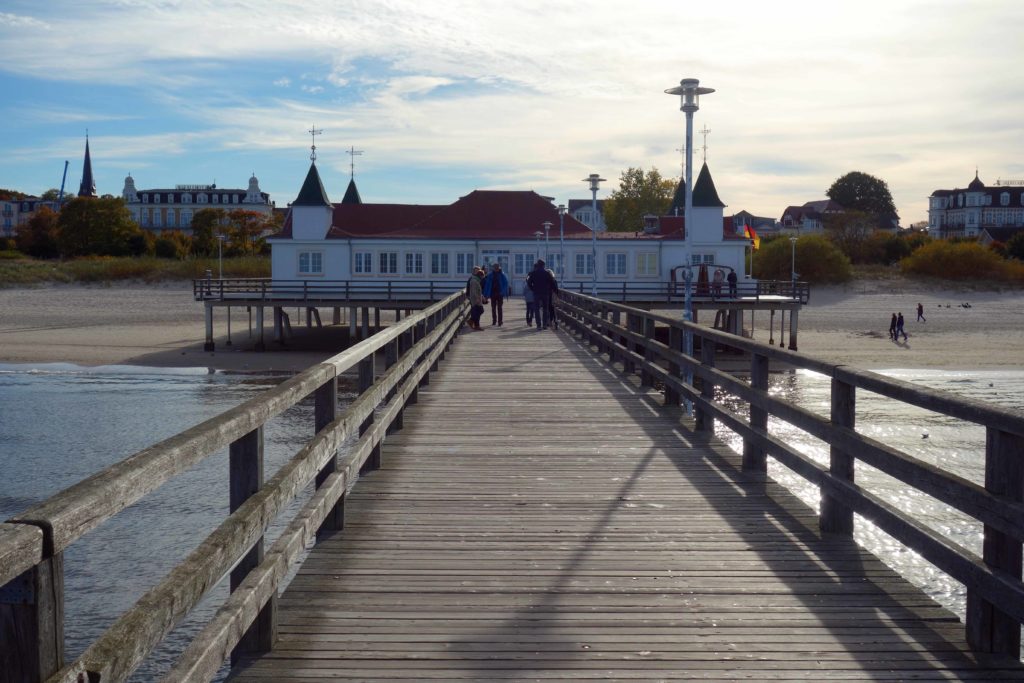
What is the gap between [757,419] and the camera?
294 inches

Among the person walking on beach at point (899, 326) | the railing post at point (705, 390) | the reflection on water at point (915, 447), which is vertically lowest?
the reflection on water at point (915, 447)

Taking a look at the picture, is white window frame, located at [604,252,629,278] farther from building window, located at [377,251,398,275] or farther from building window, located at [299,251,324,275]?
building window, located at [299,251,324,275]

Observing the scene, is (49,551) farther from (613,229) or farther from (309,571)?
(613,229)

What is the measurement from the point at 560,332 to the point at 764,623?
20293 millimetres

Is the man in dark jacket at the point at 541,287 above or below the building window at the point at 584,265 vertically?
below

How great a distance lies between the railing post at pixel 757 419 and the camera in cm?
727

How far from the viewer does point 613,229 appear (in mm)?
103938

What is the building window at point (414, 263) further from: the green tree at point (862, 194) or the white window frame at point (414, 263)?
the green tree at point (862, 194)

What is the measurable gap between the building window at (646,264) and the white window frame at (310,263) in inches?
589

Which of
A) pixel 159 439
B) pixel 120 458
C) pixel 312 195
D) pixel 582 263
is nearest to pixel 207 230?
pixel 312 195

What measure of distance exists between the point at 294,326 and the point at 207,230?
162 ft

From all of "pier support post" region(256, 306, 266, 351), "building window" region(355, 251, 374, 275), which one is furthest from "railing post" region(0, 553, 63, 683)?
"building window" region(355, 251, 374, 275)

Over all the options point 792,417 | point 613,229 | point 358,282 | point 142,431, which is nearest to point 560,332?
point 142,431

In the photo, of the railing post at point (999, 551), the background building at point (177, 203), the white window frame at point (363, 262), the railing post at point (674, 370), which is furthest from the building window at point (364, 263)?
the background building at point (177, 203)
